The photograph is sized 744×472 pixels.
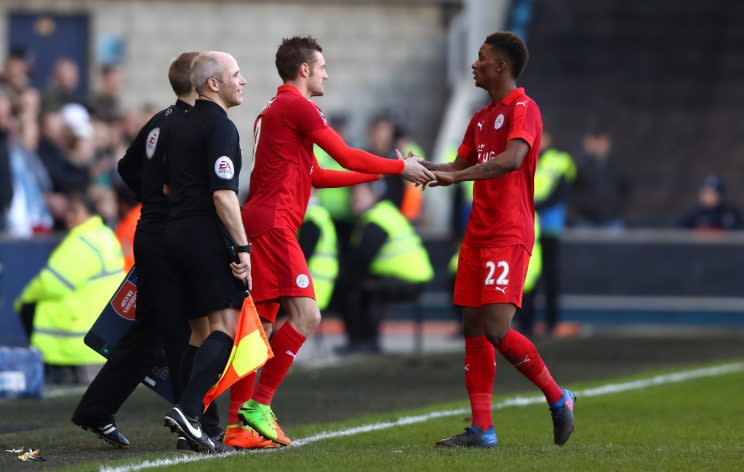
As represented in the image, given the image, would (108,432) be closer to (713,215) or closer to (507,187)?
(507,187)

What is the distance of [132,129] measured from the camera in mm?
19281

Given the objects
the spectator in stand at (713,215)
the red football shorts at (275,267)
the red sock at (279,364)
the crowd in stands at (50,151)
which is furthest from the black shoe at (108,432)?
the spectator in stand at (713,215)

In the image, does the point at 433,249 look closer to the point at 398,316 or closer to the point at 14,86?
the point at 398,316

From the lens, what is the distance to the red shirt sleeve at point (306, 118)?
27.8 ft

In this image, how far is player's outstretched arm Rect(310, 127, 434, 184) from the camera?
8508 mm

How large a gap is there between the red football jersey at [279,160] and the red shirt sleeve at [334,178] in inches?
17.4

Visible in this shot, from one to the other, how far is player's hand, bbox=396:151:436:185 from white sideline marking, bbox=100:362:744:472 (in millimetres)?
1446

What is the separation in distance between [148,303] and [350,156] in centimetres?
124

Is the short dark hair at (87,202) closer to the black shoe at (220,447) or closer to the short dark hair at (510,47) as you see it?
the black shoe at (220,447)

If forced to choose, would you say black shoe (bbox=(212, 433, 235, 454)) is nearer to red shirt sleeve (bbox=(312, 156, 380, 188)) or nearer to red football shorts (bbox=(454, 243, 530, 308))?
red football shorts (bbox=(454, 243, 530, 308))

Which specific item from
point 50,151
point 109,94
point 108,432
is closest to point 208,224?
point 108,432

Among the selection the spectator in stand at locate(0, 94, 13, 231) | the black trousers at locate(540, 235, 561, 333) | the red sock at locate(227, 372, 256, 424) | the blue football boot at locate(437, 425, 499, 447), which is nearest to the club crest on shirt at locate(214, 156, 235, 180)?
the red sock at locate(227, 372, 256, 424)

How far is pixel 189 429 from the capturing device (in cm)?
802

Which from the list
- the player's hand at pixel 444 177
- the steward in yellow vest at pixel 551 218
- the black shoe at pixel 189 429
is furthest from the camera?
the steward in yellow vest at pixel 551 218
